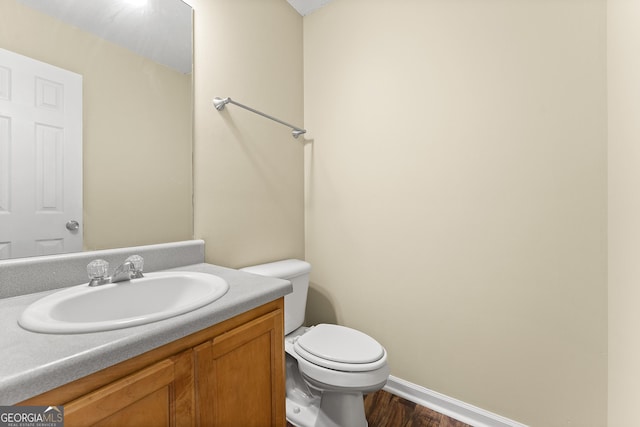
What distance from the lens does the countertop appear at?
0.42 m

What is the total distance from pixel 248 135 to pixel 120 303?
3.34ft

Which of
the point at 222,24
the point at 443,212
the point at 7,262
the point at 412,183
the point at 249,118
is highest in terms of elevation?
the point at 222,24

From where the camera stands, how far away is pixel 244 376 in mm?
780

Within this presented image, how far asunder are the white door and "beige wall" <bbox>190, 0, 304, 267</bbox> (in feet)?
1.49

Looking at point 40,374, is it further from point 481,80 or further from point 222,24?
point 481,80

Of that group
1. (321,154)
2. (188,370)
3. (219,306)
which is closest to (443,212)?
(321,154)

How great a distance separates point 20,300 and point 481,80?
194cm

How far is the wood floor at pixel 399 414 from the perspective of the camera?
131cm

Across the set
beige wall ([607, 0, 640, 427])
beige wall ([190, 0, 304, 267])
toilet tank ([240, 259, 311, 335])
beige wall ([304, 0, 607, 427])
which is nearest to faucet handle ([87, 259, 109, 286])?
beige wall ([190, 0, 304, 267])

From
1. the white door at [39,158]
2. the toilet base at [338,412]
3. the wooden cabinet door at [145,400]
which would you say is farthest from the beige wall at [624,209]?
the white door at [39,158]

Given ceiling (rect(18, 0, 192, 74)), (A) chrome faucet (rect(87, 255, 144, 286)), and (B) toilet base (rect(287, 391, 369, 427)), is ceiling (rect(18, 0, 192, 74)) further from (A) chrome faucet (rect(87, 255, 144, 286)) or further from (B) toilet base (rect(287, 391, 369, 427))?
(B) toilet base (rect(287, 391, 369, 427))

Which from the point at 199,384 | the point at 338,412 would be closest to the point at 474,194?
the point at 338,412

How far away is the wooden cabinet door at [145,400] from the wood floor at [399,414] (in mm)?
896

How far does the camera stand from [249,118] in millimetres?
1522
